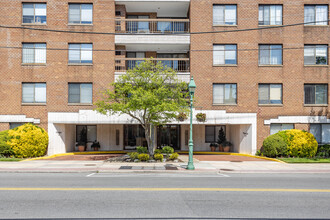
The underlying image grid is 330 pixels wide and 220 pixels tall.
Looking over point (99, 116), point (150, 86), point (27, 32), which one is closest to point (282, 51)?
point (150, 86)

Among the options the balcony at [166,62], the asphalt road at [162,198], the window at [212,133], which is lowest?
the asphalt road at [162,198]

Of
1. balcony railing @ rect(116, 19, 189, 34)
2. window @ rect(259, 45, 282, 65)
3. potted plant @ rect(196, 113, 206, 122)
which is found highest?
balcony railing @ rect(116, 19, 189, 34)

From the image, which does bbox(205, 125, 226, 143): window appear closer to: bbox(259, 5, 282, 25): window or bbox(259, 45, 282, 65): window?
bbox(259, 45, 282, 65): window

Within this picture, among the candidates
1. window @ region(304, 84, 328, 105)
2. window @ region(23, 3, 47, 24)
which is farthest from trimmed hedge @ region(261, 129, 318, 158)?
window @ region(23, 3, 47, 24)

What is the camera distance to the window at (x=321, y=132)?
2247 centimetres

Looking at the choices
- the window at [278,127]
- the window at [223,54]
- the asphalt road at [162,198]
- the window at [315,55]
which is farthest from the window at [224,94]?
the asphalt road at [162,198]

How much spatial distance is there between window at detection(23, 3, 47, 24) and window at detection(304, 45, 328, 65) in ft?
71.2

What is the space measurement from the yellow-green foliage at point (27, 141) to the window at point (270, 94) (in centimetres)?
1739

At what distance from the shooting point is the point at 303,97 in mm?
22422

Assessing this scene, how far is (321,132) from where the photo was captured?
73.9ft

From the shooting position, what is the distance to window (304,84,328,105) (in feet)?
74.2

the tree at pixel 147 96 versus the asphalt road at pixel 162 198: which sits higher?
the tree at pixel 147 96

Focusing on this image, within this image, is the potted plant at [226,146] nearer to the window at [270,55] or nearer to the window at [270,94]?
the window at [270,94]

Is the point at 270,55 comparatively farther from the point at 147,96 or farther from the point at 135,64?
the point at 147,96
